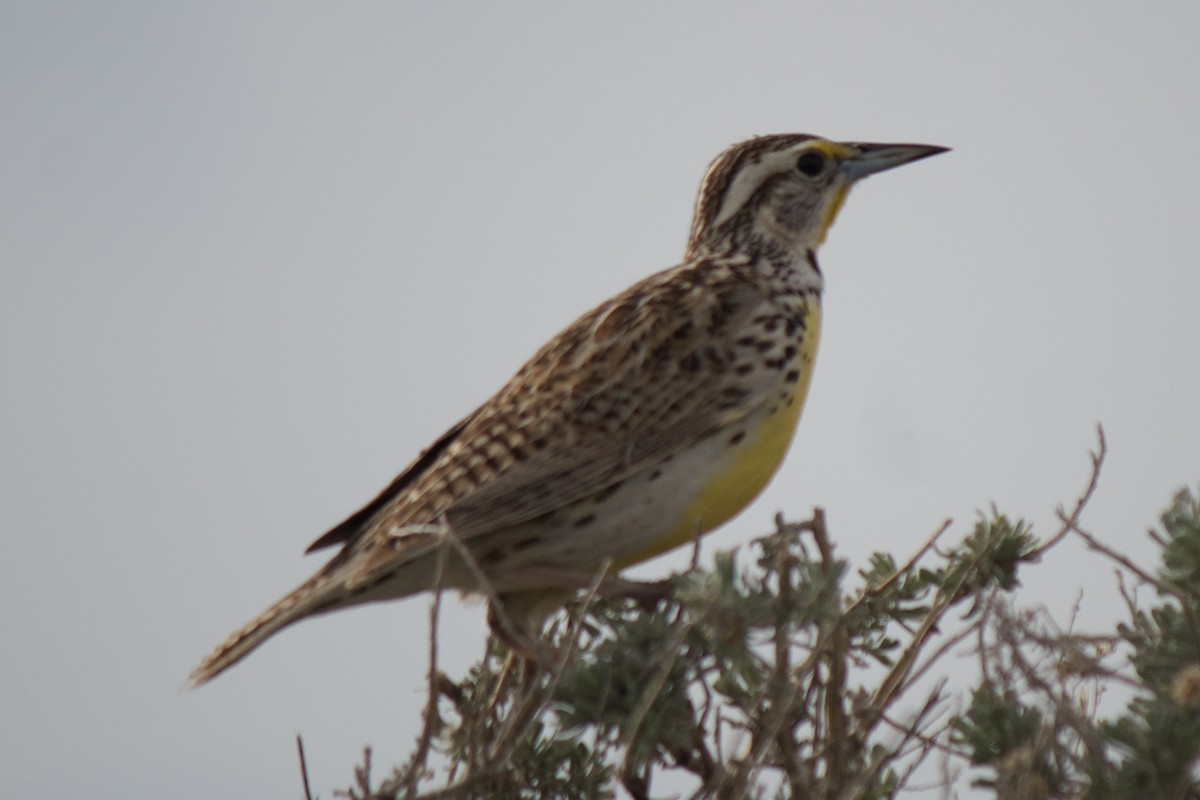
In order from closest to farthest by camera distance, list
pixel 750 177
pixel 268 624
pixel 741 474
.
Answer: pixel 268 624
pixel 741 474
pixel 750 177

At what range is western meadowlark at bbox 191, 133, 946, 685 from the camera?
426 centimetres

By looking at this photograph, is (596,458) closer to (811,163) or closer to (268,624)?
(268,624)

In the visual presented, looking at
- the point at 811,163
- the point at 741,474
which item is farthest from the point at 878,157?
the point at 741,474

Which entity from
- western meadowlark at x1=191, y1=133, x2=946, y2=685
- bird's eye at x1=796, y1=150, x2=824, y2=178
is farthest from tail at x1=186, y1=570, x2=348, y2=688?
bird's eye at x1=796, y1=150, x2=824, y2=178

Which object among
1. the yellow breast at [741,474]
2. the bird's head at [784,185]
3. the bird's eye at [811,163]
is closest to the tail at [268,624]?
the yellow breast at [741,474]

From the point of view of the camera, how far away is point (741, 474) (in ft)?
14.3

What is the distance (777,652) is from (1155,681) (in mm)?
650

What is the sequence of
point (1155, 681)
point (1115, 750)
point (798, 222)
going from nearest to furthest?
point (1115, 750), point (1155, 681), point (798, 222)

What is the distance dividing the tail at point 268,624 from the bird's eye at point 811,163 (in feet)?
6.97

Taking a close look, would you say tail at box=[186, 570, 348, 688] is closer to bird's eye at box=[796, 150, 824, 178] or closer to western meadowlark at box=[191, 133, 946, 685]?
western meadowlark at box=[191, 133, 946, 685]

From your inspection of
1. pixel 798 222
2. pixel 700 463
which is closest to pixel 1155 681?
pixel 700 463

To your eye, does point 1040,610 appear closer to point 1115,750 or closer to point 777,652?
point 1115,750

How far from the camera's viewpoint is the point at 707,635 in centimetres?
320

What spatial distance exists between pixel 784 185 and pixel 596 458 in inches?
57.8
